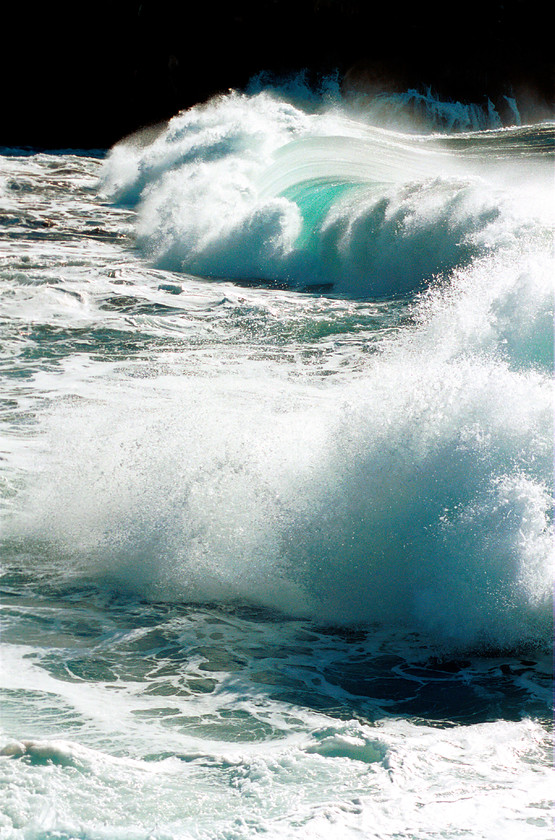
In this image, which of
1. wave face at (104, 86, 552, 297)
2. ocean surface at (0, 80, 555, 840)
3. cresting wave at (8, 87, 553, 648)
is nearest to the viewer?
ocean surface at (0, 80, 555, 840)

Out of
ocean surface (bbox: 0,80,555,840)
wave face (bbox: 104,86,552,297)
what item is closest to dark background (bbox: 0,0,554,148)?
wave face (bbox: 104,86,552,297)

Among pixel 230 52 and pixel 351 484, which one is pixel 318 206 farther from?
pixel 230 52

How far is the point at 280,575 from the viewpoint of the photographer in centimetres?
479

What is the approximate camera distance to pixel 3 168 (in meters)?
24.8

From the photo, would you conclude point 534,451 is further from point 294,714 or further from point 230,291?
point 230,291

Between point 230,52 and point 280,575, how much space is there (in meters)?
46.0

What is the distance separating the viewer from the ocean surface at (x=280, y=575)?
3.03m

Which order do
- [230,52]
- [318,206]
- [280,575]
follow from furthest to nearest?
[230,52] → [318,206] → [280,575]

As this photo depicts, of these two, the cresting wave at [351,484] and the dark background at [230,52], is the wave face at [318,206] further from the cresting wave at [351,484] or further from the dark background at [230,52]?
the dark background at [230,52]

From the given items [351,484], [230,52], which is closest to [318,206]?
[351,484]

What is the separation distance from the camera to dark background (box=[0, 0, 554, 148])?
42.0 meters

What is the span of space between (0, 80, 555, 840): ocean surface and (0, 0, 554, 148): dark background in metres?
35.0

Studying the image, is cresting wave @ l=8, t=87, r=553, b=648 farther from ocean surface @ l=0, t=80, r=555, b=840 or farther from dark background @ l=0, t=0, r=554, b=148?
dark background @ l=0, t=0, r=554, b=148

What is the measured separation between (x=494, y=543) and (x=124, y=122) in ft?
135
